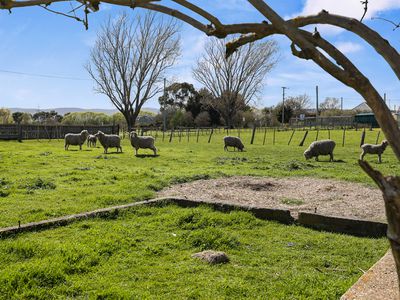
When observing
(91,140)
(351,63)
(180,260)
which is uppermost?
(351,63)

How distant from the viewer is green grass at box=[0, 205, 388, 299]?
4.27 metres

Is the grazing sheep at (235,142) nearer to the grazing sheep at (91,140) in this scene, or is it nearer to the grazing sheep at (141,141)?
the grazing sheep at (141,141)

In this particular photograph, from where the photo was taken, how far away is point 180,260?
5230 millimetres

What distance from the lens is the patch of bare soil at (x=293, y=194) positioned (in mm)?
8469

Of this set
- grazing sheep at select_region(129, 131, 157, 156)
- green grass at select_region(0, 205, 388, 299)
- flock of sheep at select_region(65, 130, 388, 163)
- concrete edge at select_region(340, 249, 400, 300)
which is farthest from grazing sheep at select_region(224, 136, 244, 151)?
concrete edge at select_region(340, 249, 400, 300)

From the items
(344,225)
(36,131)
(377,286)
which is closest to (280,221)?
(344,225)

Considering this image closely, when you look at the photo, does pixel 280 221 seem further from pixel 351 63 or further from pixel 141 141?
pixel 141 141

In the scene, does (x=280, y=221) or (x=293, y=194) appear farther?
(x=293, y=194)

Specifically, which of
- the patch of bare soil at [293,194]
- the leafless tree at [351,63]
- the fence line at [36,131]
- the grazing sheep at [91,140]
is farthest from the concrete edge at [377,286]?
the fence line at [36,131]

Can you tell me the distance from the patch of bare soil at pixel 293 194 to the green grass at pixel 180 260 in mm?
1666

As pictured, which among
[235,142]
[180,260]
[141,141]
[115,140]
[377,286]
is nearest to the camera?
[377,286]

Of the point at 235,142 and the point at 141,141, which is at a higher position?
the point at 141,141

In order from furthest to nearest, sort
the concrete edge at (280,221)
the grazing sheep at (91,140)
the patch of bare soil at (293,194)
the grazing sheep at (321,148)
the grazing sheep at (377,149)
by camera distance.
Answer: the grazing sheep at (91,140)
the grazing sheep at (321,148)
the grazing sheep at (377,149)
the patch of bare soil at (293,194)
the concrete edge at (280,221)

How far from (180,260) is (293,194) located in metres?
5.55
